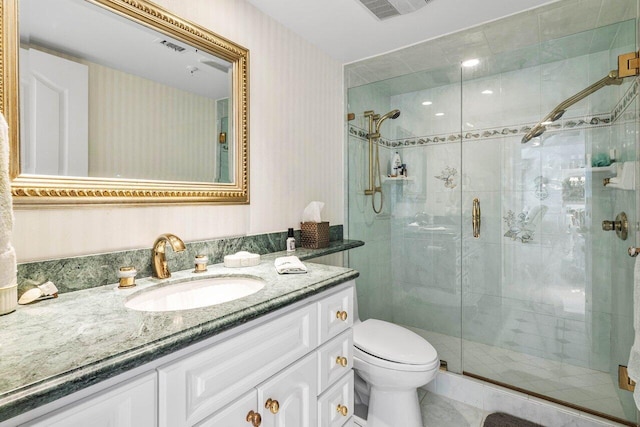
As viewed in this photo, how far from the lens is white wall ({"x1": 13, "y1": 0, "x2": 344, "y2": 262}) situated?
104 cm

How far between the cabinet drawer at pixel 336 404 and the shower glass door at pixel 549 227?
1.20 m

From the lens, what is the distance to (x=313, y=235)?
185 centimetres

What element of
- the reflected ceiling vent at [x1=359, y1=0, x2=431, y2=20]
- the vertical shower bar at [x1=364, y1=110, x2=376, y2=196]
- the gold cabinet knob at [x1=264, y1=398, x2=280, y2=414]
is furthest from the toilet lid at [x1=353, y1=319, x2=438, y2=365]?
the reflected ceiling vent at [x1=359, y1=0, x2=431, y2=20]

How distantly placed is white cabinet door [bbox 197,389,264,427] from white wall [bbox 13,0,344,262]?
0.71 metres

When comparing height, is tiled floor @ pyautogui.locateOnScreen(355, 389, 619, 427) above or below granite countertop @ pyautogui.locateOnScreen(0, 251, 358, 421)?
below

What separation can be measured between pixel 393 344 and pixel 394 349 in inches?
2.3

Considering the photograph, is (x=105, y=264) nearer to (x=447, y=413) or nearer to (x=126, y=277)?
(x=126, y=277)

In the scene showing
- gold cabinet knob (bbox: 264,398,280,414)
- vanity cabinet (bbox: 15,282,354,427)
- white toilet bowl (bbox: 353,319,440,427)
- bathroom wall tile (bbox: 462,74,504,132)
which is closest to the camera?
vanity cabinet (bbox: 15,282,354,427)

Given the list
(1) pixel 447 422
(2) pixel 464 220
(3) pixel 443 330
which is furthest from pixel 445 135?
(1) pixel 447 422

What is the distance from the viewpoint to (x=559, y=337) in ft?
6.56

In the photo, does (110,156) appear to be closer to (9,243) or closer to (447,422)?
(9,243)

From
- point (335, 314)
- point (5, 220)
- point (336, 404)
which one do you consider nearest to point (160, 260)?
point (5, 220)

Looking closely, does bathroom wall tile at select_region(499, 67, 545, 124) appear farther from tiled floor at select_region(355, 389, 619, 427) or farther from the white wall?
tiled floor at select_region(355, 389, 619, 427)

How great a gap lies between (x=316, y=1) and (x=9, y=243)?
5.30 feet
